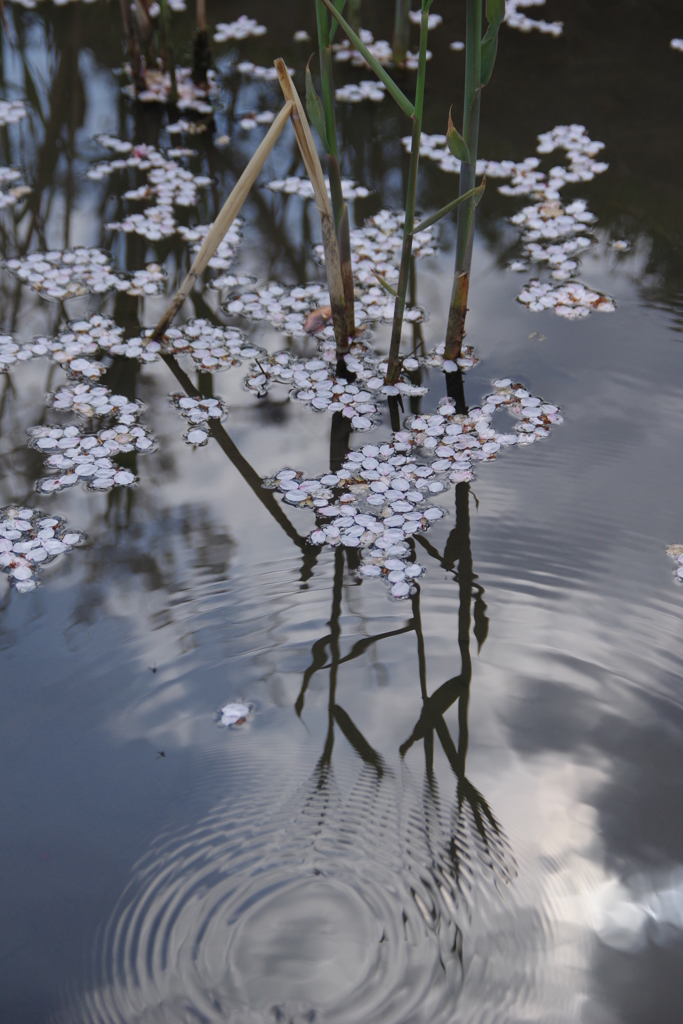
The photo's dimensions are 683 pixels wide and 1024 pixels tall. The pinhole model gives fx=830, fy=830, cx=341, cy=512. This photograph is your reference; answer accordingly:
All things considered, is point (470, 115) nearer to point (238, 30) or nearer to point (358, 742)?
point (358, 742)

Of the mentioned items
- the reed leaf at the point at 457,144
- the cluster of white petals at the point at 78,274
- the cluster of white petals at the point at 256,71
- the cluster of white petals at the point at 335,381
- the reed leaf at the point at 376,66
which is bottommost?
the cluster of white petals at the point at 335,381

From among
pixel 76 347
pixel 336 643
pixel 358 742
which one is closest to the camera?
pixel 358 742

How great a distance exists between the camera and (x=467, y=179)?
2023 mm

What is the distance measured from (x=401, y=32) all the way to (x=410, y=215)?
2280 millimetres

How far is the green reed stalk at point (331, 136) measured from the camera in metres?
1.93

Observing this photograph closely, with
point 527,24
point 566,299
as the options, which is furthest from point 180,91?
point 566,299

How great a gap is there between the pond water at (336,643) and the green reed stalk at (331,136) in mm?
339

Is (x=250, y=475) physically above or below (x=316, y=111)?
below

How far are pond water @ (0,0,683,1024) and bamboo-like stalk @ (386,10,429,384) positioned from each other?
0.12 m

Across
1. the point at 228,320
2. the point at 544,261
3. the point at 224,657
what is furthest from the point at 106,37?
the point at 224,657

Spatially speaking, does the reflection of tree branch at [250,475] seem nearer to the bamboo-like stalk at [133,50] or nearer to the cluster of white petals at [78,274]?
the cluster of white petals at [78,274]

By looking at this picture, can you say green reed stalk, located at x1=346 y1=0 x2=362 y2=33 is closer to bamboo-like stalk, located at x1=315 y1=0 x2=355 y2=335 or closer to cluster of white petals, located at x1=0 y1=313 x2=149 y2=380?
bamboo-like stalk, located at x1=315 y1=0 x2=355 y2=335

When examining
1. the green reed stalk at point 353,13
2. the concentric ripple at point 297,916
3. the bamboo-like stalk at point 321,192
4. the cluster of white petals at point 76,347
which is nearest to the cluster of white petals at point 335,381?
the bamboo-like stalk at point 321,192

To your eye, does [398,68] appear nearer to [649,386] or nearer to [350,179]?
[350,179]
